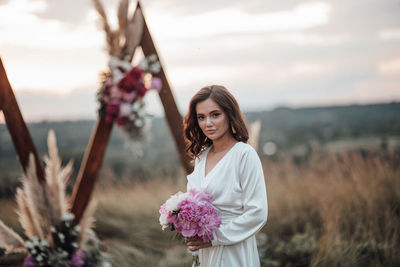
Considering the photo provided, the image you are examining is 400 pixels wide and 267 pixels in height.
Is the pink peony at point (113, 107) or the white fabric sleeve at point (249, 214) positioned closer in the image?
the white fabric sleeve at point (249, 214)

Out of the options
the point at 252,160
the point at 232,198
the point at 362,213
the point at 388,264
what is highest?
the point at 252,160

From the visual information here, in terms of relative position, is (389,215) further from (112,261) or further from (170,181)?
(170,181)

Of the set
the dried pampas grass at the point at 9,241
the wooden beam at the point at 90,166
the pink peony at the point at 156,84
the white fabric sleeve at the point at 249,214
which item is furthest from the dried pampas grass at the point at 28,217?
the white fabric sleeve at the point at 249,214

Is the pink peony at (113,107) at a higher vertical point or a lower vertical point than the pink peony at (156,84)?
lower

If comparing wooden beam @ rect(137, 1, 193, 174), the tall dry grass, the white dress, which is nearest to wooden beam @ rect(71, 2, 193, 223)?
wooden beam @ rect(137, 1, 193, 174)

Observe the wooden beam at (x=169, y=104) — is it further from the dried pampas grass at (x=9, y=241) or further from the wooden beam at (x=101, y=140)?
the dried pampas grass at (x=9, y=241)

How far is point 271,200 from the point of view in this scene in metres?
5.59

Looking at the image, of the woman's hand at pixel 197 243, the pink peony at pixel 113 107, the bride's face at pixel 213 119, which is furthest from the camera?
the pink peony at pixel 113 107

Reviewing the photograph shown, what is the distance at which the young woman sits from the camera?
2.22 meters

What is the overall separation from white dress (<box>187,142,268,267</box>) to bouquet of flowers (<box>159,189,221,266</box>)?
3.3 inches

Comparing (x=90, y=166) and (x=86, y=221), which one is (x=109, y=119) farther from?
(x=86, y=221)

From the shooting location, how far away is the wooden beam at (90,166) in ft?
12.6

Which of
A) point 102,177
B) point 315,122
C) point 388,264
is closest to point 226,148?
point 388,264

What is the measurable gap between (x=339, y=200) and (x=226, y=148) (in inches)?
123
